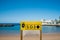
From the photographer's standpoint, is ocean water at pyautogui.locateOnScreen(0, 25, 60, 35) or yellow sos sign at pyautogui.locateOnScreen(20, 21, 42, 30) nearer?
yellow sos sign at pyautogui.locateOnScreen(20, 21, 42, 30)

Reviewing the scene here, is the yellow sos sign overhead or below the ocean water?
overhead

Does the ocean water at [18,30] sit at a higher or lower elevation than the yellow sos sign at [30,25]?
lower

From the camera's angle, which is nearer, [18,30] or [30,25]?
[30,25]

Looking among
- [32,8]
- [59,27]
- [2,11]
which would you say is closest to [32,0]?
[32,8]

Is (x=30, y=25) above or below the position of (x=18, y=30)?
above

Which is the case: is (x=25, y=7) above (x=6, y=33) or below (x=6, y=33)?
above

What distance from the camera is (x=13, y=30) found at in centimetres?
635

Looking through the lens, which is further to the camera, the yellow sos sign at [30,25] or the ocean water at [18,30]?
the ocean water at [18,30]

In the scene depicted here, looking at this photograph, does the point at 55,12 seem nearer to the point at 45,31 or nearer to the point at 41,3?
the point at 41,3

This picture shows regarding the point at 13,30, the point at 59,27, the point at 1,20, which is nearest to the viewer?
the point at 1,20

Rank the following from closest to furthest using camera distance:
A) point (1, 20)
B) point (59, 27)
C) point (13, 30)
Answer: point (1, 20) < point (59, 27) < point (13, 30)

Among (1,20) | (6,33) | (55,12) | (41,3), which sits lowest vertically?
(6,33)

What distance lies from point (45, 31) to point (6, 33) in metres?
1.82

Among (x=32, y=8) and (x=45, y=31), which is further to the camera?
(x=45, y=31)
